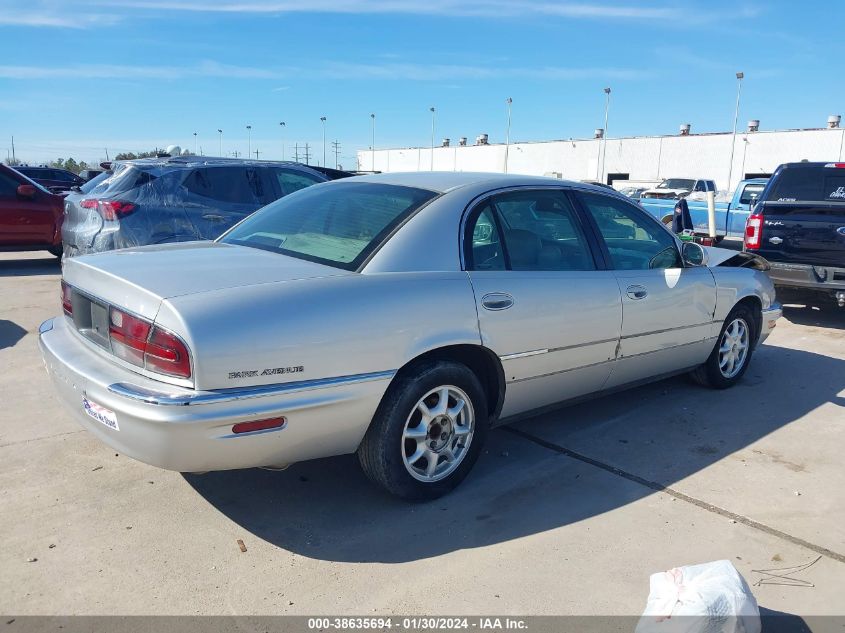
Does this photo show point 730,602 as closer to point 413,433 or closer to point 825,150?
point 413,433

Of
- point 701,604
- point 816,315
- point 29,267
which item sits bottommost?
point 29,267

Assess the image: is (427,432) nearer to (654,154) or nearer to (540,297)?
(540,297)

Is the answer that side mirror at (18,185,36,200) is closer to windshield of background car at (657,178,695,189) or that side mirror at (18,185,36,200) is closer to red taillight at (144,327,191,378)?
red taillight at (144,327,191,378)

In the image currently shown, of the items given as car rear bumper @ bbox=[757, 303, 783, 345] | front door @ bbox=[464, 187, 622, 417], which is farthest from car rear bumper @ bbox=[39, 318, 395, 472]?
car rear bumper @ bbox=[757, 303, 783, 345]

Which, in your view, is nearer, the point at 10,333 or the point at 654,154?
the point at 10,333

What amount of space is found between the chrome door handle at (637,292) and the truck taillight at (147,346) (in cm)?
281

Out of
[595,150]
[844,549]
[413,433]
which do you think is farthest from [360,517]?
[595,150]

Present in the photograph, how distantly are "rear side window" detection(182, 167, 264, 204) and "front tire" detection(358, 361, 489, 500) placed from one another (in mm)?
5959

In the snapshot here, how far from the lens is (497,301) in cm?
364

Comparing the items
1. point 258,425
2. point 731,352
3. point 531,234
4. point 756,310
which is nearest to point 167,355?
point 258,425

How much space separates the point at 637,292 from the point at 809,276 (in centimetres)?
468

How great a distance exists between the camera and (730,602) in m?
2.44

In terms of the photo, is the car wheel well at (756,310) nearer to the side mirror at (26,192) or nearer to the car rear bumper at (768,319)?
the car rear bumper at (768,319)

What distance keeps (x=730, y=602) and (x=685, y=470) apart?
5.67 ft
